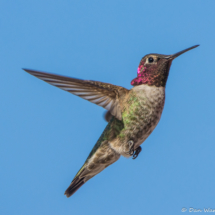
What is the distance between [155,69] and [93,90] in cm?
83

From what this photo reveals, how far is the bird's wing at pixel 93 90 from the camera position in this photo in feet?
9.43

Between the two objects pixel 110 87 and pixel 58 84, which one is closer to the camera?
pixel 58 84

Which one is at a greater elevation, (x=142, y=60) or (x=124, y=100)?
(x=142, y=60)

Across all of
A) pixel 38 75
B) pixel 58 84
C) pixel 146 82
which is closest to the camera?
pixel 38 75

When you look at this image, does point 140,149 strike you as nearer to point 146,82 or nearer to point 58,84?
point 146,82

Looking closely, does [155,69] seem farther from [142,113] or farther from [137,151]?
[137,151]

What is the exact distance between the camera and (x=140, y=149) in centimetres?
398

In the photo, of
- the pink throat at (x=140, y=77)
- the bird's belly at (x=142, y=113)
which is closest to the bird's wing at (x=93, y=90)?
the bird's belly at (x=142, y=113)

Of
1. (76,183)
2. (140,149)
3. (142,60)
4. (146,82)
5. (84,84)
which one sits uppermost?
(142,60)

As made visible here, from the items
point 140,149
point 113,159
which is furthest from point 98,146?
point 140,149

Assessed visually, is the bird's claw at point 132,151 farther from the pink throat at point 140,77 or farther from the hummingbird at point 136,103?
the pink throat at point 140,77

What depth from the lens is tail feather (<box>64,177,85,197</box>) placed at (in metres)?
4.32

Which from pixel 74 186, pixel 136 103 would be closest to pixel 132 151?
pixel 136 103

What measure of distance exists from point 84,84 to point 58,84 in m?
0.30
